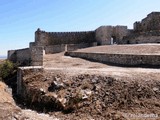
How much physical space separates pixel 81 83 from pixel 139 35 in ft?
49.9

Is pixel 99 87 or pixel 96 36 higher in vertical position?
pixel 96 36

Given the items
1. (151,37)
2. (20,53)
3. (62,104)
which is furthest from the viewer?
(20,53)

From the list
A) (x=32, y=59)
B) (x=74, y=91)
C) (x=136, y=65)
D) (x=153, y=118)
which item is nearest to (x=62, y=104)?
(x=74, y=91)

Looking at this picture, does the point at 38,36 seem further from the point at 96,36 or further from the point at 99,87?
the point at 99,87

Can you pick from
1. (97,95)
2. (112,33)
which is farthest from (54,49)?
(97,95)

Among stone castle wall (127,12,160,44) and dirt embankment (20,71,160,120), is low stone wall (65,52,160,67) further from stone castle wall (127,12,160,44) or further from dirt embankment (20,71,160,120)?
stone castle wall (127,12,160,44)

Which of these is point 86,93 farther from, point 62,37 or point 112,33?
point 62,37

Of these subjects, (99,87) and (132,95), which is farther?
(99,87)

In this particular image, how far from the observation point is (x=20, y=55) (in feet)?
83.7

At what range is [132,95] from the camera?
33.8 ft

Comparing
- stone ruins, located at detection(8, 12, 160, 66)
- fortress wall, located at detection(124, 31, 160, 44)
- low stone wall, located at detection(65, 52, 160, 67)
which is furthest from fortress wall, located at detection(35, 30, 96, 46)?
low stone wall, located at detection(65, 52, 160, 67)

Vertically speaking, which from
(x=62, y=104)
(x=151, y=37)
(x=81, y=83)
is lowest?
(x=62, y=104)

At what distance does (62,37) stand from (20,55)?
945cm

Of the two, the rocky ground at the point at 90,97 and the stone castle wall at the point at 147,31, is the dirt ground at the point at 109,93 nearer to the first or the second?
the rocky ground at the point at 90,97
